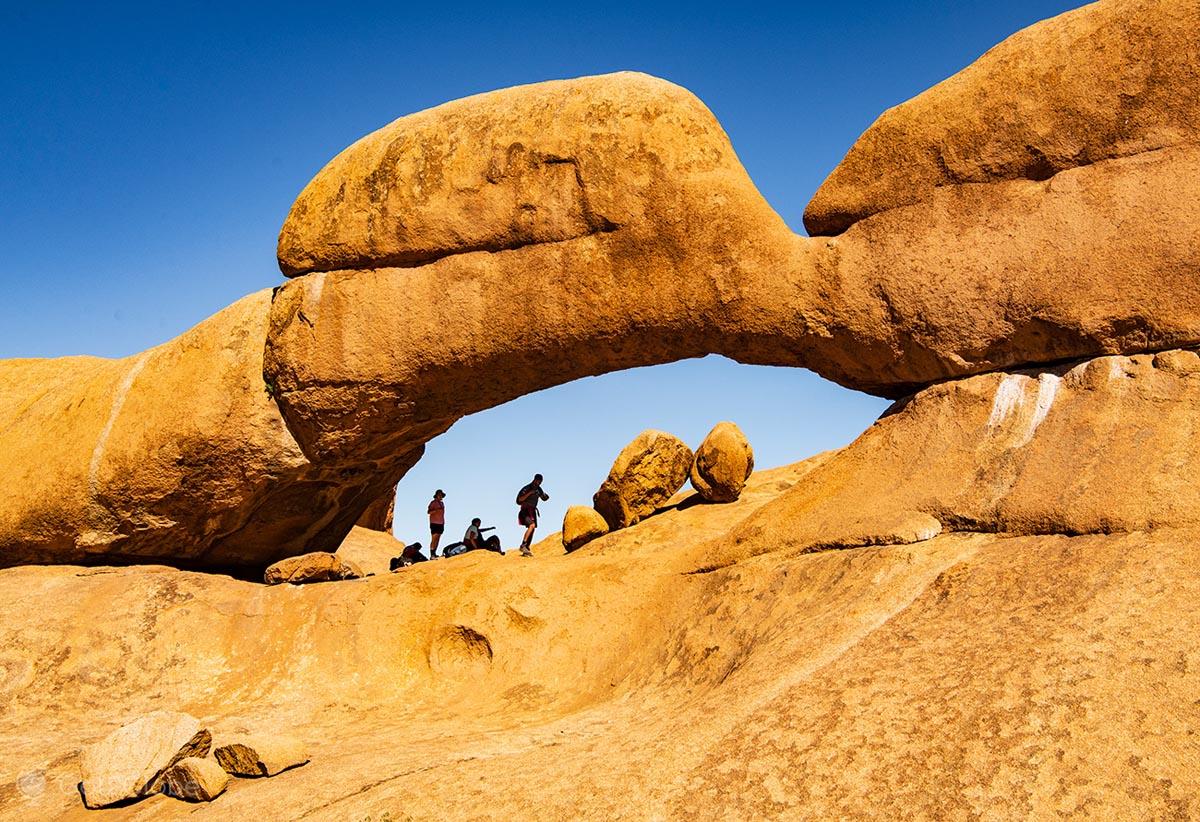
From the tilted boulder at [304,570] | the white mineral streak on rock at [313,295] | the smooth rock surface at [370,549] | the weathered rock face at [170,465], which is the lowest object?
the smooth rock surface at [370,549]

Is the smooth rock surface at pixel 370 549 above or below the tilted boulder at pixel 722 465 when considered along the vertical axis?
below

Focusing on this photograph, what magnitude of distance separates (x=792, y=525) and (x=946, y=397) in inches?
57.9

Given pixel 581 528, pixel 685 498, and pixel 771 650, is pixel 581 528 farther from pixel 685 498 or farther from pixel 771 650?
pixel 771 650

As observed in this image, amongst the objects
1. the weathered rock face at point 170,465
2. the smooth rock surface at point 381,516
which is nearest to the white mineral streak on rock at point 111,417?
the weathered rock face at point 170,465

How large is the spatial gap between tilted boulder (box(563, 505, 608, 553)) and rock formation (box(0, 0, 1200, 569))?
1.79 m

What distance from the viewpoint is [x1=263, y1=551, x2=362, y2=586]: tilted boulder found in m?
10.2

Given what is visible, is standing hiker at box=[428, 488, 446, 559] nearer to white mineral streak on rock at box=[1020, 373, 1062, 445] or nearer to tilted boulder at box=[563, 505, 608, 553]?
tilted boulder at box=[563, 505, 608, 553]

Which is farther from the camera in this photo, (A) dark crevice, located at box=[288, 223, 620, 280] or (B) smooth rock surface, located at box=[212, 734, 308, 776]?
(A) dark crevice, located at box=[288, 223, 620, 280]

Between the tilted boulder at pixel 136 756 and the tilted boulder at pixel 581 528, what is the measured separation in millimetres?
4553

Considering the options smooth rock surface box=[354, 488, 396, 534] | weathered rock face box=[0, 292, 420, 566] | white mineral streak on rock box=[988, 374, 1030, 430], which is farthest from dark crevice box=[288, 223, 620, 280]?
smooth rock surface box=[354, 488, 396, 534]

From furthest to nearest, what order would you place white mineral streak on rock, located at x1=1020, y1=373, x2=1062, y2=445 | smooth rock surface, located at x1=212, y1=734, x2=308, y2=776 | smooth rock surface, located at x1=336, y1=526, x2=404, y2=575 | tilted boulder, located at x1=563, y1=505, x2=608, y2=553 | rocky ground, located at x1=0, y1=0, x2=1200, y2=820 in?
smooth rock surface, located at x1=336, y1=526, x2=404, y2=575 → tilted boulder, located at x1=563, y1=505, x2=608, y2=553 → white mineral streak on rock, located at x1=1020, y1=373, x2=1062, y2=445 → smooth rock surface, located at x1=212, y1=734, x2=308, y2=776 → rocky ground, located at x1=0, y1=0, x2=1200, y2=820

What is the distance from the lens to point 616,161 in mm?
8852

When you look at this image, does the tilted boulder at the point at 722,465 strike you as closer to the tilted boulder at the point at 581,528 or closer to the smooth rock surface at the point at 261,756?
the tilted boulder at the point at 581,528

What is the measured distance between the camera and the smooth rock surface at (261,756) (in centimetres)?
704
